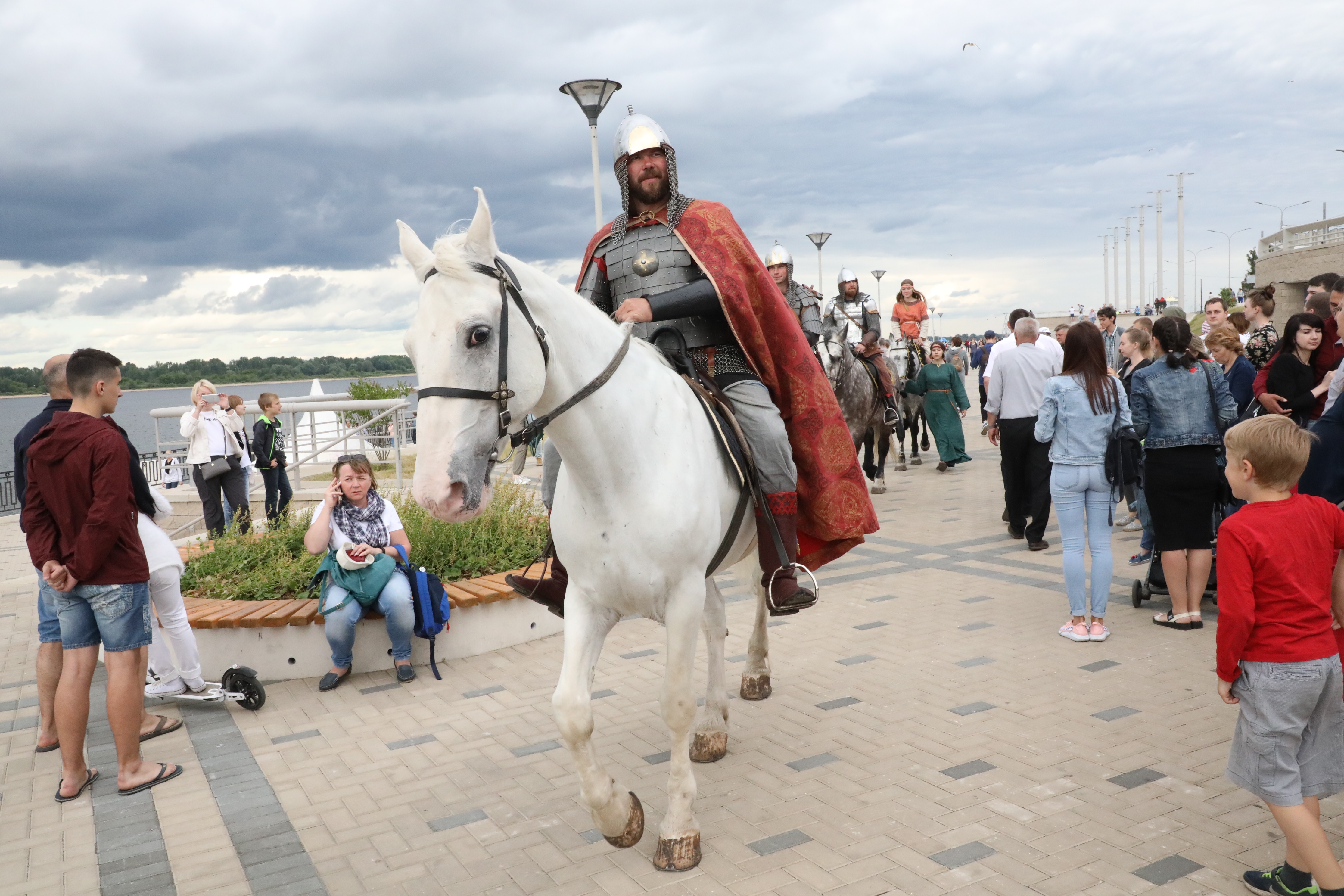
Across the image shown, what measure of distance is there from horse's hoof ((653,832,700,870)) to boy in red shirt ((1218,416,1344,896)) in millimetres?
1906

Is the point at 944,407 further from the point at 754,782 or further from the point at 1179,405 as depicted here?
the point at 754,782

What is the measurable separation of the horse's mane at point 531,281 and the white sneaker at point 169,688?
4.00 metres

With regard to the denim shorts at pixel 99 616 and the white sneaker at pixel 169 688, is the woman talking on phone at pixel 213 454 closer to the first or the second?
the white sneaker at pixel 169 688

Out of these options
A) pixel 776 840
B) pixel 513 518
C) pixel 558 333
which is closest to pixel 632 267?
pixel 558 333

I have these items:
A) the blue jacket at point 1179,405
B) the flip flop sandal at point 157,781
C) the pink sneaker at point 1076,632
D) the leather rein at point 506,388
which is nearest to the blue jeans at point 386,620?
the flip flop sandal at point 157,781

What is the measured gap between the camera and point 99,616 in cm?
A: 463

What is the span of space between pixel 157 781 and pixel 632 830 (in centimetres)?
264

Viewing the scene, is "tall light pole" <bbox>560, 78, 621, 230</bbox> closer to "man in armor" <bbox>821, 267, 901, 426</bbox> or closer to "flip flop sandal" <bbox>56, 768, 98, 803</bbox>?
"man in armor" <bbox>821, 267, 901, 426</bbox>

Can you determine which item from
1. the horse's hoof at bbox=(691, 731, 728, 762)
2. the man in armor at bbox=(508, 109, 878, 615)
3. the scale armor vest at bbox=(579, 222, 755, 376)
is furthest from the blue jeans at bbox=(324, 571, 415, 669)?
the scale armor vest at bbox=(579, 222, 755, 376)

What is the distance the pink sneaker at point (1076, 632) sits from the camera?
6.14 m

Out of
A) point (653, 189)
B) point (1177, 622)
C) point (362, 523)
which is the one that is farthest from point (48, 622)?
point (1177, 622)

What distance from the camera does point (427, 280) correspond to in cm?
274

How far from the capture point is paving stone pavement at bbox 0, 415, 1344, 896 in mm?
3506

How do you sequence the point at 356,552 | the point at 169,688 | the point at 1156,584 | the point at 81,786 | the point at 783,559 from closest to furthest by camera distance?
the point at 783,559, the point at 81,786, the point at 169,688, the point at 356,552, the point at 1156,584
